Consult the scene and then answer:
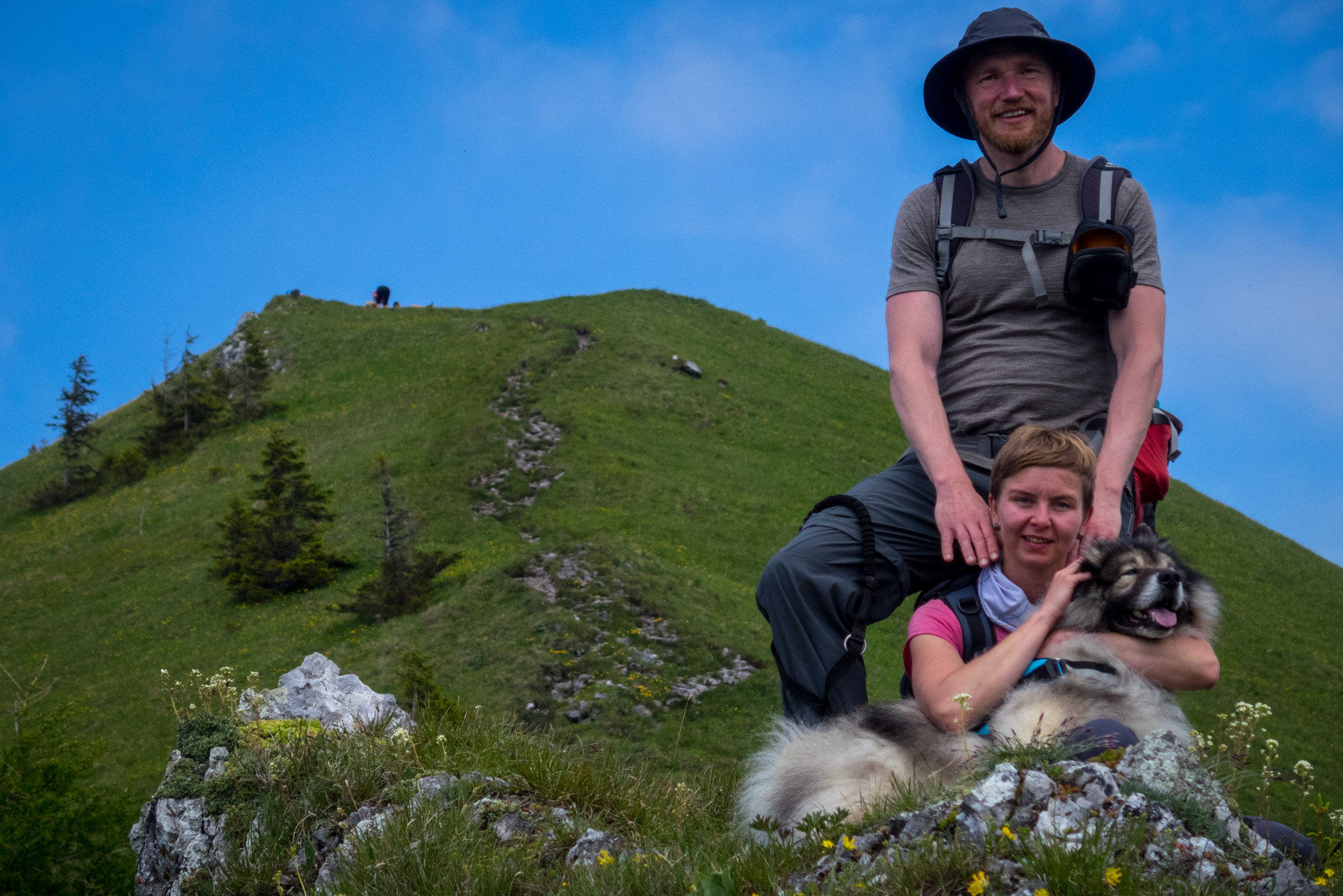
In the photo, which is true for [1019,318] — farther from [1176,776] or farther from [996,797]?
[996,797]

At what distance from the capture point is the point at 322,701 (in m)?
8.20

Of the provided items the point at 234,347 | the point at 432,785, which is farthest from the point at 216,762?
the point at 234,347

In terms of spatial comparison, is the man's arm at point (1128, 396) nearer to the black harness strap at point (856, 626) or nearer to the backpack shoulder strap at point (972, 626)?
the backpack shoulder strap at point (972, 626)

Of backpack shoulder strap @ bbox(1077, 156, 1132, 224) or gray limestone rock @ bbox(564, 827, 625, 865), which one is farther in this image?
backpack shoulder strap @ bbox(1077, 156, 1132, 224)

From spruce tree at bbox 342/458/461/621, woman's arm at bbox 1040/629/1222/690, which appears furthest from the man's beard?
spruce tree at bbox 342/458/461/621

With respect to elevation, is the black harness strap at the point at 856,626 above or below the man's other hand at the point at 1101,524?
below

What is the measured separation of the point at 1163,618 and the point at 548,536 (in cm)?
2958

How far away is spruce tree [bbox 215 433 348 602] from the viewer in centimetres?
3228

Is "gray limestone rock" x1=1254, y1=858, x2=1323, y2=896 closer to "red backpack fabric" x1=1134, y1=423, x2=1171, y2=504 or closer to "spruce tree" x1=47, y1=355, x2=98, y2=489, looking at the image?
"red backpack fabric" x1=1134, y1=423, x2=1171, y2=504

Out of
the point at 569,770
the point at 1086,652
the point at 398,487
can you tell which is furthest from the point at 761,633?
the point at 1086,652

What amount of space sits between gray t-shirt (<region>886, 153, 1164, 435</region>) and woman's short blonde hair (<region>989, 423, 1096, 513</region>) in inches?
20.4

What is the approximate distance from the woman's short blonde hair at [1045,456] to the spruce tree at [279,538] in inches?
1244

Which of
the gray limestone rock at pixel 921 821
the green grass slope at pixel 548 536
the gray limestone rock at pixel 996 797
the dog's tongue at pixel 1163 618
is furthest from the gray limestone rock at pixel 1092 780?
the green grass slope at pixel 548 536

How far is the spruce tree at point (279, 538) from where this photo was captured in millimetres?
32281
